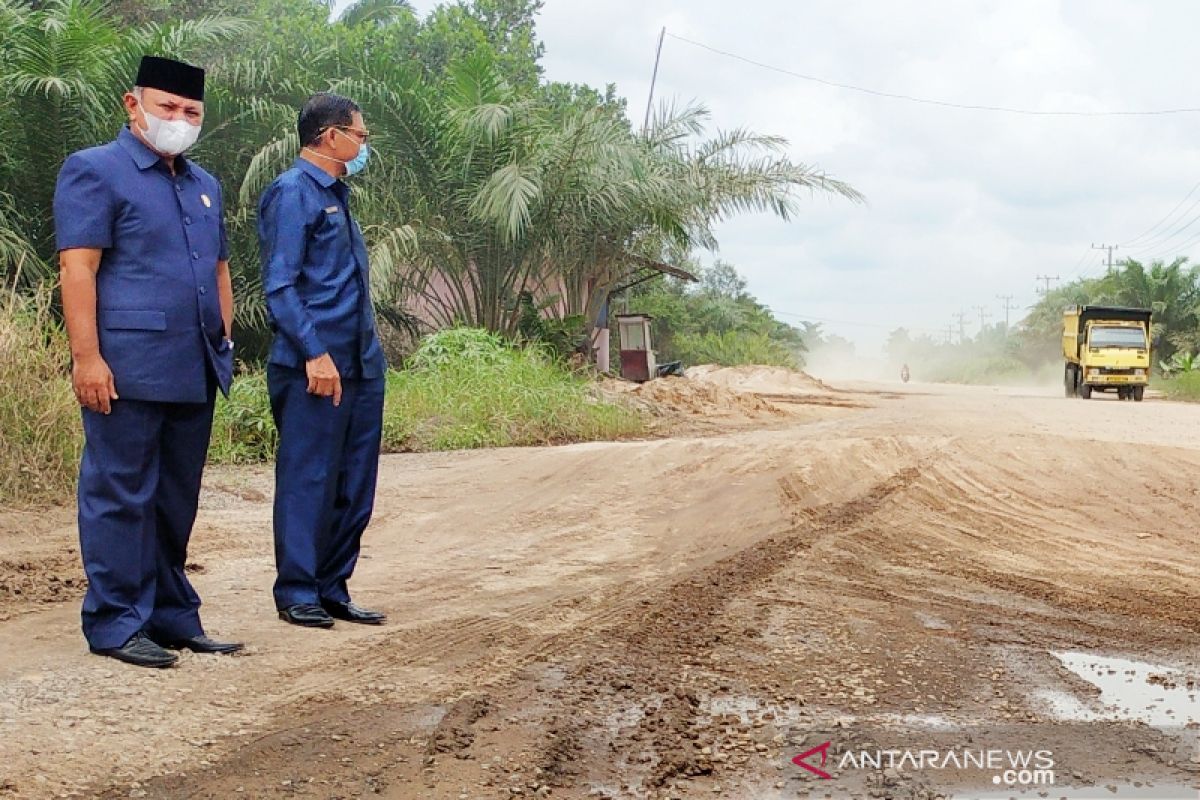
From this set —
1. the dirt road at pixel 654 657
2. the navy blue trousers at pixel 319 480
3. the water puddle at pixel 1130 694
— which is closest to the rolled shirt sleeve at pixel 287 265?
the navy blue trousers at pixel 319 480

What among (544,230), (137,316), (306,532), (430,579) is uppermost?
(544,230)

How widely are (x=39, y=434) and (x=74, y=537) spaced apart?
1422 millimetres

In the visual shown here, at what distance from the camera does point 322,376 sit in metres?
4.39

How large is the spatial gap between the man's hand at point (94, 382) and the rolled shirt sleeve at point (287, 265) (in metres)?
0.67

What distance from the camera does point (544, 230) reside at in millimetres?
16938

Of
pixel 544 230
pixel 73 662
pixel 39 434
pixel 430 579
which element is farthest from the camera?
pixel 544 230

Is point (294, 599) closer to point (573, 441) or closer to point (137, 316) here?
point (137, 316)

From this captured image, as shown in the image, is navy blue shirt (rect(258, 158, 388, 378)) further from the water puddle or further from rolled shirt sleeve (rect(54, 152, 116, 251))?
the water puddle

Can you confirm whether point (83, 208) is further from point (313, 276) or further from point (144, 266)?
point (313, 276)

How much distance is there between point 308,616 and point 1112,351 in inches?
1073

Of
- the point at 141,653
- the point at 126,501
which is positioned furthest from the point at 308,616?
the point at 126,501

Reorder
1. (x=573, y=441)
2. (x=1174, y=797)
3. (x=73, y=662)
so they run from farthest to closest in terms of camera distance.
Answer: (x=573, y=441) < (x=73, y=662) < (x=1174, y=797)

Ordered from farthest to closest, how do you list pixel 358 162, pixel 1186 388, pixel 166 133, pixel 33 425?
pixel 1186 388, pixel 33 425, pixel 358 162, pixel 166 133

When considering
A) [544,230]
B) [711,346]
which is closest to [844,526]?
[544,230]
